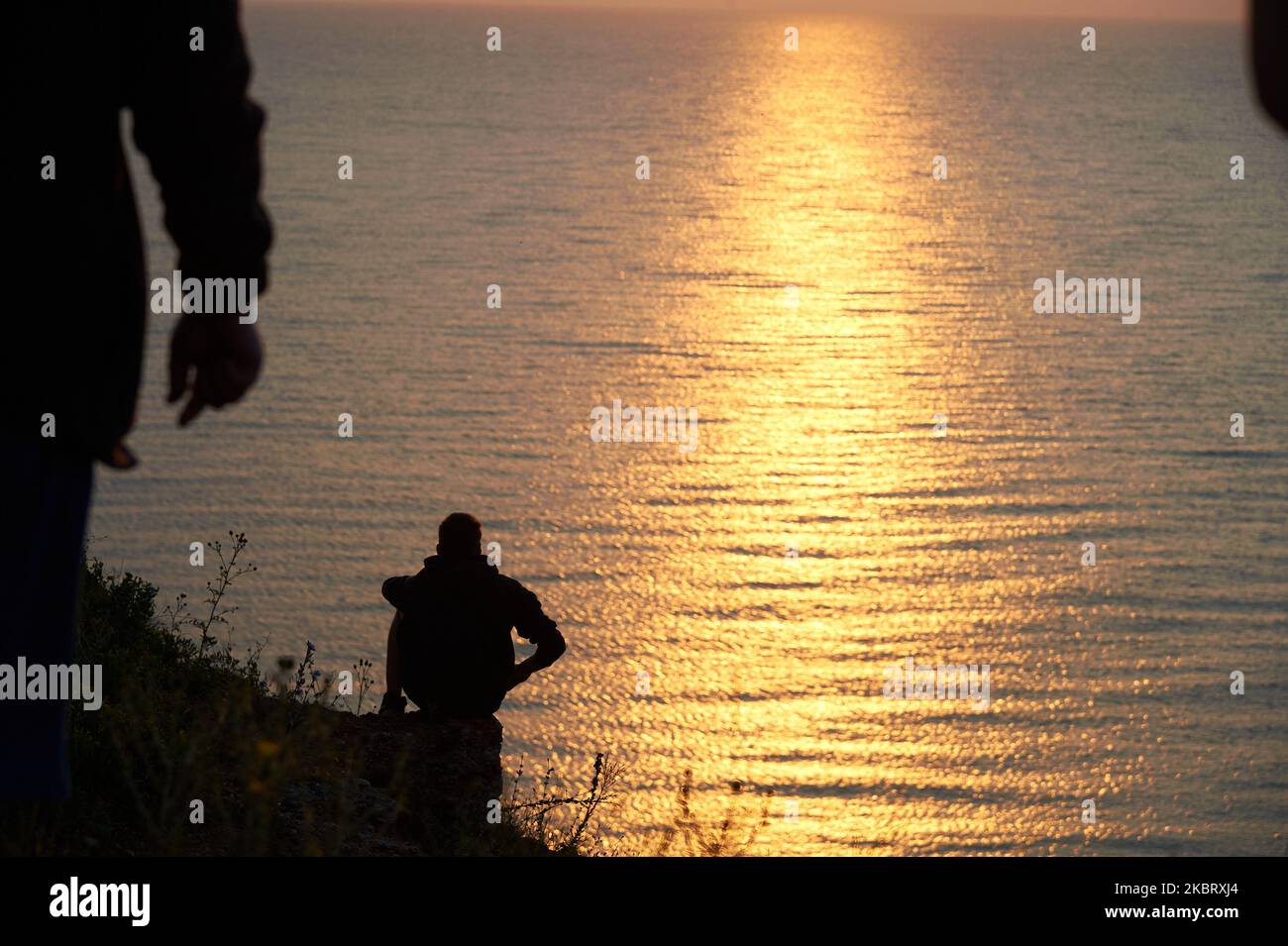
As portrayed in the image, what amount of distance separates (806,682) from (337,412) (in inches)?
704

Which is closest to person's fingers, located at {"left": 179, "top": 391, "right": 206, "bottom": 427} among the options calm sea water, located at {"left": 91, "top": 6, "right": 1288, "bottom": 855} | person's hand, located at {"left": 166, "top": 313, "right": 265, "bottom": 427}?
person's hand, located at {"left": 166, "top": 313, "right": 265, "bottom": 427}

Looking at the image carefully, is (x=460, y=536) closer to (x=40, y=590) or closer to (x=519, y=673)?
(x=519, y=673)

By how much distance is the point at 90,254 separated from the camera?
2.62 m

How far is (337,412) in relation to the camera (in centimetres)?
4462

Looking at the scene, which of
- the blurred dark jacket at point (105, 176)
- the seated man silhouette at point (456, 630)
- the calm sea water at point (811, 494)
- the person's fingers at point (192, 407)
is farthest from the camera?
the calm sea water at point (811, 494)

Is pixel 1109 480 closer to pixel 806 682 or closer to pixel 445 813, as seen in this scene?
pixel 806 682

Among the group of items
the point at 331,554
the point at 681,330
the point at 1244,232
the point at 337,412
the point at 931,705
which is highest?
the point at 1244,232

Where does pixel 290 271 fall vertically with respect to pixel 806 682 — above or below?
above

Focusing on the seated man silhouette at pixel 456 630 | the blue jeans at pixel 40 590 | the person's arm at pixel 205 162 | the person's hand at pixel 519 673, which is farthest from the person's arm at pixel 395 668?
the person's arm at pixel 205 162

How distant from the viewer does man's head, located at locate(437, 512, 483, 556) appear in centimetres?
820

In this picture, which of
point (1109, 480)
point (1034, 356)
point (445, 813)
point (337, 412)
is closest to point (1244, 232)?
point (1034, 356)

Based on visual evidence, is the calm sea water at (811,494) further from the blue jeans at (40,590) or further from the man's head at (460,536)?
the blue jeans at (40,590)

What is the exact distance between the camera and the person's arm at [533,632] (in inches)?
329

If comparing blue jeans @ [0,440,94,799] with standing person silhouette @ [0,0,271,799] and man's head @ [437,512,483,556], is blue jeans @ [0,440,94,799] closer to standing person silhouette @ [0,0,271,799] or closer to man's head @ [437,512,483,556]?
standing person silhouette @ [0,0,271,799]
